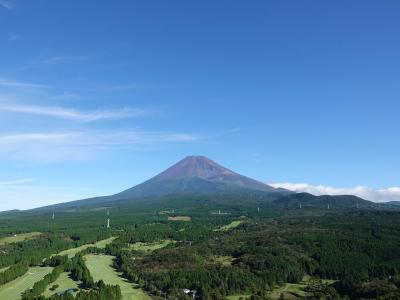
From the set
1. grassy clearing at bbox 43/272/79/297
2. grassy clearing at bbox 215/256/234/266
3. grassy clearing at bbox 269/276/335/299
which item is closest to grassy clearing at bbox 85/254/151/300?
grassy clearing at bbox 43/272/79/297

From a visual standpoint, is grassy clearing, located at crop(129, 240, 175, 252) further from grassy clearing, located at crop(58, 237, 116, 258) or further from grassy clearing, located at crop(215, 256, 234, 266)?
grassy clearing, located at crop(215, 256, 234, 266)

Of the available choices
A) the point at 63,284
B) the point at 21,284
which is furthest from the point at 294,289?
the point at 21,284

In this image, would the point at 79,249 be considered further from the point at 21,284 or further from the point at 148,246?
the point at 21,284

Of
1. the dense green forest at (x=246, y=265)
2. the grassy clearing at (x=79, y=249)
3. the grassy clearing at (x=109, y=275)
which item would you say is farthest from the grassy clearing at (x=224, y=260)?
the grassy clearing at (x=79, y=249)

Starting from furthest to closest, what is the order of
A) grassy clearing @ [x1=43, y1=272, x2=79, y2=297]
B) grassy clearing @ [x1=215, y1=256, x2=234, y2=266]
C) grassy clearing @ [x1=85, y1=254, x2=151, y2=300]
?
grassy clearing @ [x1=215, y1=256, x2=234, y2=266]
grassy clearing @ [x1=43, y1=272, x2=79, y2=297]
grassy clearing @ [x1=85, y1=254, x2=151, y2=300]

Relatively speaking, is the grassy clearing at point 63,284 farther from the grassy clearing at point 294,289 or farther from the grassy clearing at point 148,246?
the grassy clearing at point 148,246
